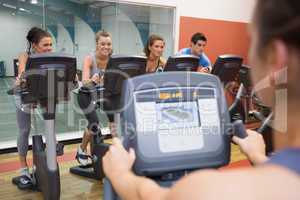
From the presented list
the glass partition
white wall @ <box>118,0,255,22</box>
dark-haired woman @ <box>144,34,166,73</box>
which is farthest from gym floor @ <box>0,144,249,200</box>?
white wall @ <box>118,0,255,22</box>

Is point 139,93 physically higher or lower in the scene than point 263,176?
higher

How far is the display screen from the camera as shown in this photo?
1237 mm

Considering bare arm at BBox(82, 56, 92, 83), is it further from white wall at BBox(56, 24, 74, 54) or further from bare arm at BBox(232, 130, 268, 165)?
bare arm at BBox(232, 130, 268, 165)

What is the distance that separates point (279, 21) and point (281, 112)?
25cm

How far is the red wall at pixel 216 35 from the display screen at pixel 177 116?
445 cm

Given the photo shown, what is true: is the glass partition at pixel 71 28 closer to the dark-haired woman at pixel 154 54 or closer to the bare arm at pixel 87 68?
the bare arm at pixel 87 68

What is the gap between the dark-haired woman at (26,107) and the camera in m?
3.08

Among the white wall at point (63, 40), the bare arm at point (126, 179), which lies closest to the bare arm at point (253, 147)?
the bare arm at point (126, 179)

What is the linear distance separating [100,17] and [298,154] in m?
4.81

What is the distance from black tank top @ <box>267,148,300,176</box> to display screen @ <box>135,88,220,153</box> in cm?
65

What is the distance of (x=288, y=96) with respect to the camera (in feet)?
2.24

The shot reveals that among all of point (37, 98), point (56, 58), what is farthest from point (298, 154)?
point (37, 98)

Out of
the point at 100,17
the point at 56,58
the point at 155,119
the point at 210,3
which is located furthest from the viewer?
the point at 210,3

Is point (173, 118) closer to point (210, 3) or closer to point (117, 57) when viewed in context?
point (117, 57)
